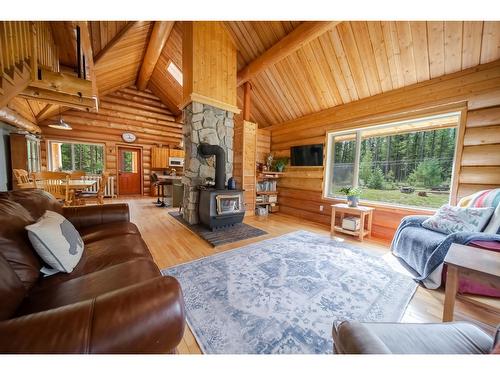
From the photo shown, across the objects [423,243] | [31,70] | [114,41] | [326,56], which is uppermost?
[114,41]

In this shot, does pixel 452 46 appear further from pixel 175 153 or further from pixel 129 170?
pixel 129 170

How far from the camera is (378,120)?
3217 mm

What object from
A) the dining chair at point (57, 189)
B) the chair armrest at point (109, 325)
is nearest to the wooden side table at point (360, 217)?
the chair armrest at point (109, 325)

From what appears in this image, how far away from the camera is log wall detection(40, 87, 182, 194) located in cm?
566

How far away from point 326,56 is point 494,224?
3.03 meters

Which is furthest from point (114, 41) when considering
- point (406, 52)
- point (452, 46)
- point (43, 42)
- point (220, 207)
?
point (452, 46)

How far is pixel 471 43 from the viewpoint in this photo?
7.26 ft

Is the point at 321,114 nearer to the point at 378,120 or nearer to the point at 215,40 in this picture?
the point at 378,120

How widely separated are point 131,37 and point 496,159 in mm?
6303

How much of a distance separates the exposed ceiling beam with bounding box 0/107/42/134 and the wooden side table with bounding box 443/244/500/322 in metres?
6.18

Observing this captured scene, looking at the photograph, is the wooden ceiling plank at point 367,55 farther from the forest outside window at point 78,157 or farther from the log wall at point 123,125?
the forest outside window at point 78,157

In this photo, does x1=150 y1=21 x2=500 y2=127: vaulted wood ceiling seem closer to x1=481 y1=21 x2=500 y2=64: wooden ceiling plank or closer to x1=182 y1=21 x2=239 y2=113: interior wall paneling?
x1=481 y1=21 x2=500 y2=64: wooden ceiling plank

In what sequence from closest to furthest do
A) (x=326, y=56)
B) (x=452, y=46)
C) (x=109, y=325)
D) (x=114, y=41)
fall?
(x=109, y=325), (x=452, y=46), (x=326, y=56), (x=114, y=41)
